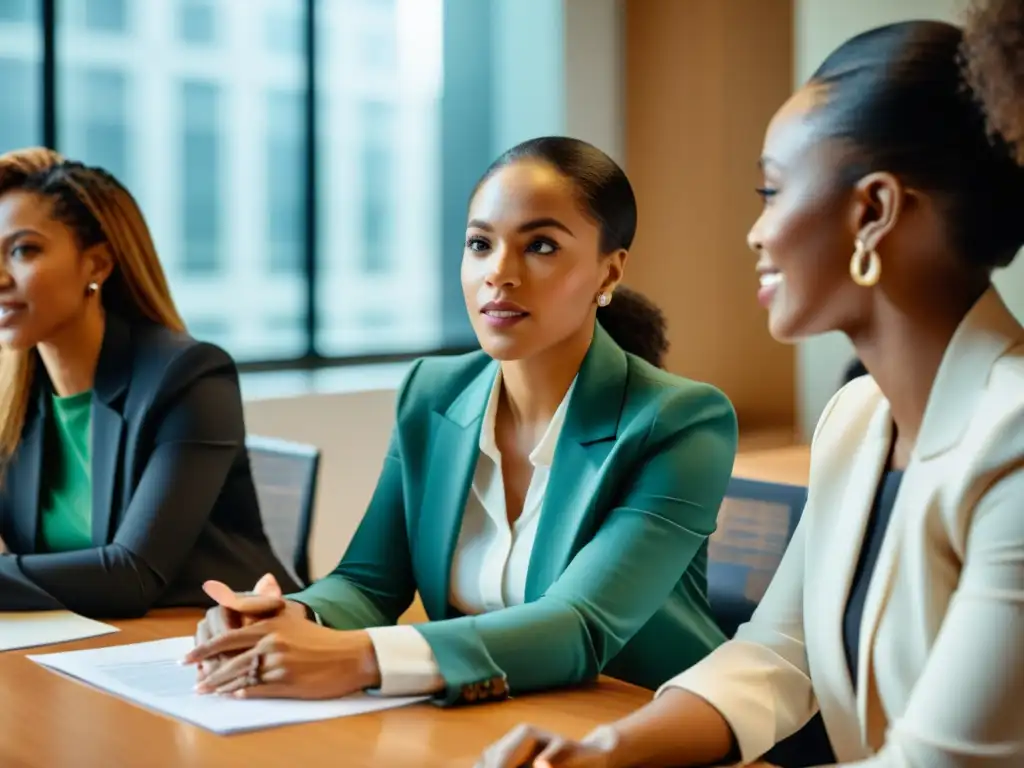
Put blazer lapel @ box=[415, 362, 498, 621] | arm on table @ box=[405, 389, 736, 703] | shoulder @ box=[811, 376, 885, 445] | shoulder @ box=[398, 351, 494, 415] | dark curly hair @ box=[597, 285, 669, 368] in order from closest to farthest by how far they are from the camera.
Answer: shoulder @ box=[811, 376, 885, 445], arm on table @ box=[405, 389, 736, 703], blazer lapel @ box=[415, 362, 498, 621], shoulder @ box=[398, 351, 494, 415], dark curly hair @ box=[597, 285, 669, 368]

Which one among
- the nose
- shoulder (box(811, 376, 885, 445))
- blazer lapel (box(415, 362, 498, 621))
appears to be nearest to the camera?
shoulder (box(811, 376, 885, 445))

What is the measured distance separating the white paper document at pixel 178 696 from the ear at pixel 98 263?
818 millimetres

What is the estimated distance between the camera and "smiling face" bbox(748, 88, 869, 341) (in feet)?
3.89

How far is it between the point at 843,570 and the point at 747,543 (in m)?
0.98

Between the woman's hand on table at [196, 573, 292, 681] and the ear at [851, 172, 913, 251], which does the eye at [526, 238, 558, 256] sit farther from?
the ear at [851, 172, 913, 251]

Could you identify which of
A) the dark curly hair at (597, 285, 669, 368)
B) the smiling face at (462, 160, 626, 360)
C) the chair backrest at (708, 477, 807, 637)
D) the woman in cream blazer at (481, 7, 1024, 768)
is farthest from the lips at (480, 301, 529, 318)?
the woman in cream blazer at (481, 7, 1024, 768)

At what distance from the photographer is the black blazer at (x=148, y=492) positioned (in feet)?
7.12

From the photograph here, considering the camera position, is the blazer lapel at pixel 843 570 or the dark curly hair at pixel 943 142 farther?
the blazer lapel at pixel 843 570

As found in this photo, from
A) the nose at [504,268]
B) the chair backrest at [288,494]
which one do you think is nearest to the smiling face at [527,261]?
the nose at [504,268]

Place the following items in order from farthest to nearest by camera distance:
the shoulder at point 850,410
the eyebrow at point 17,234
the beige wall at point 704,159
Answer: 1. the beige wall at point 704,159
2. the eyebrow at point 17,234
3. the shoulder at point 850,410

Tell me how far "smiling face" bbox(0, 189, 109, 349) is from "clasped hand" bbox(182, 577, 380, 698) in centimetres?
94

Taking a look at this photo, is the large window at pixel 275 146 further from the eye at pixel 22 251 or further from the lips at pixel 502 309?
A: the lips at pixel 502 309

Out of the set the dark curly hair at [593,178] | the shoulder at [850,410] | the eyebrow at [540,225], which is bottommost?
the shoulder at [850,410]

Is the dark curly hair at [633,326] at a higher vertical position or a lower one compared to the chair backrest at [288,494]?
higher
